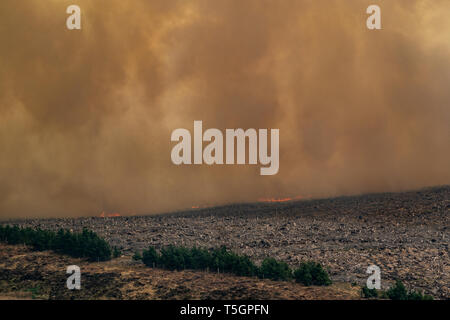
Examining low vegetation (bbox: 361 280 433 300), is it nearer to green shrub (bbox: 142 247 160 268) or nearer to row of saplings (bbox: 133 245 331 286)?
row of saplings (bbox: 133 245 331 286)

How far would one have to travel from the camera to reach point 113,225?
5575cm

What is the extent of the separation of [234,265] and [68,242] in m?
14.5

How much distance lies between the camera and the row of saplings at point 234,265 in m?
32.0

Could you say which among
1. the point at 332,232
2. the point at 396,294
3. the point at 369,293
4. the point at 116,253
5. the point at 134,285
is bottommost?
the point at 369,293

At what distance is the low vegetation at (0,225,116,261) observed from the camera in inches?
1551

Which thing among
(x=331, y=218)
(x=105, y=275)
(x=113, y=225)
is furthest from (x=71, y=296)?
(x=331, y=218)

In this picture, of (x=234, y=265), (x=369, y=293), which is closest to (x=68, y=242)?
(x=234, y=265)

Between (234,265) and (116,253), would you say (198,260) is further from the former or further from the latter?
(116,253)

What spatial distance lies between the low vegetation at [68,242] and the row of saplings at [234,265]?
3.34 metres

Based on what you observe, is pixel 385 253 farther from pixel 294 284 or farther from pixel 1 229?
pixel 1 229

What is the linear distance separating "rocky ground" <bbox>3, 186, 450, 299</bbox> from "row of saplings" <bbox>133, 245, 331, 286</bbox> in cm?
331

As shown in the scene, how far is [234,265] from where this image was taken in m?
34.0

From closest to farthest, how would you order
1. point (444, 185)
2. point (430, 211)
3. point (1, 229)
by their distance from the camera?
point (1, 229), point (430, 211), point (444, 185)

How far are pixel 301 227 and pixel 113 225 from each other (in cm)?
1914
